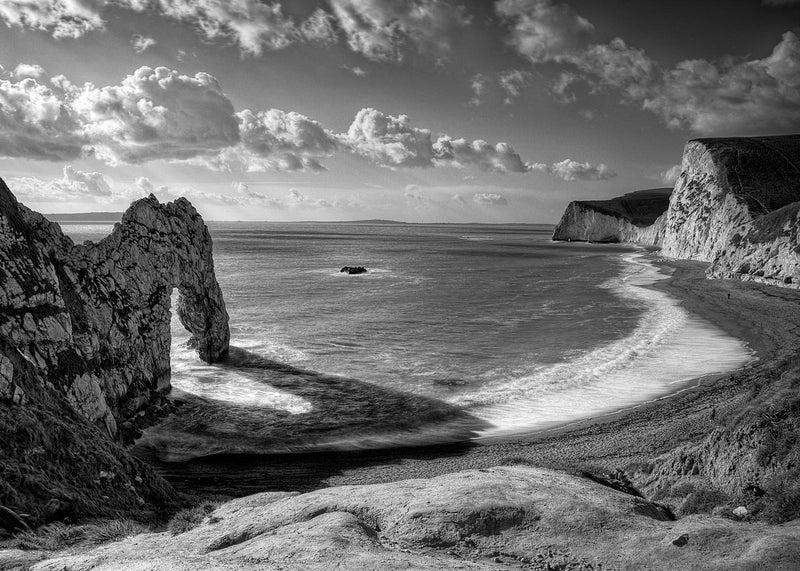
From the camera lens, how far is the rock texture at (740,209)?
61.8 meters

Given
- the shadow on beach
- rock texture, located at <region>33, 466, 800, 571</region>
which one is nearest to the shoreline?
the shadow on beach

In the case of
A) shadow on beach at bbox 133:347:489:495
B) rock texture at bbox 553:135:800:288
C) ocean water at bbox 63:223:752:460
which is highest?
rock texture at bbox 553:135:800:288

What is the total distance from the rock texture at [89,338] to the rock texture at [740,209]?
63.7 metres

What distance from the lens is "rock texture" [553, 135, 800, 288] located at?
61750 millimetres

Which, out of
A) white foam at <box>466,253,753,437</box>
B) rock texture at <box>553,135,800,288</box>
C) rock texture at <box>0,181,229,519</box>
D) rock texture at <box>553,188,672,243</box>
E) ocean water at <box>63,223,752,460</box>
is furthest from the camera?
rock texture at <box>553,188,672,243</box>

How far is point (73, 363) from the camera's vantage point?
18094mm

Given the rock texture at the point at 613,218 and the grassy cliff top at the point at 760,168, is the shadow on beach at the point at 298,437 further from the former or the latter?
the rock texture at the point at 613,218

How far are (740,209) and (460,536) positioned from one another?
94081mm

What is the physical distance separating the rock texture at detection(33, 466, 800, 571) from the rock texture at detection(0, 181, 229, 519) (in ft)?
11.7

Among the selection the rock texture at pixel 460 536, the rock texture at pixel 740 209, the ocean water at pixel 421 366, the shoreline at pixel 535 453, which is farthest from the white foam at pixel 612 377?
the rock texture at pixel 740 209

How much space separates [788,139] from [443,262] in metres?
82.5

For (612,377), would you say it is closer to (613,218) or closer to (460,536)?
(460,536)

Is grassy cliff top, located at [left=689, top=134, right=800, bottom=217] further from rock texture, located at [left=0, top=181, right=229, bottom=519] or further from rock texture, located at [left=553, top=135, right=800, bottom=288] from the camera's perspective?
rock texture, located at [left=0, top=181, right=229, bottom=519]

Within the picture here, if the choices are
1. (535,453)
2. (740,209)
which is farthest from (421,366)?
(740,209)
